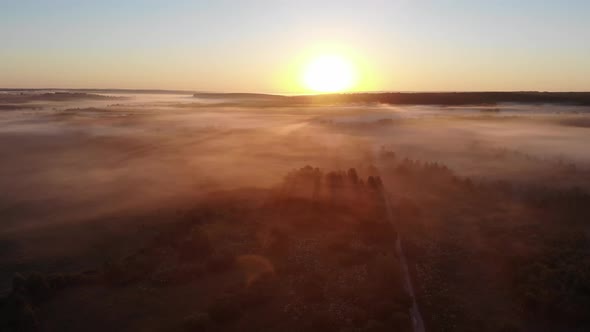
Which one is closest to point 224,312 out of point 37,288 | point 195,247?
point 195,247

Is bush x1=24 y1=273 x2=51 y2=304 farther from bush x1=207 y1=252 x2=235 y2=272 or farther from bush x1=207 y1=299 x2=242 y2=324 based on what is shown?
bush x1=207 y1=299 x2=242 y2=324

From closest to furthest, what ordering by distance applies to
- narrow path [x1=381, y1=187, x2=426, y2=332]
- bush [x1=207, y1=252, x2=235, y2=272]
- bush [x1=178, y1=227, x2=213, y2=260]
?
narrow path [x1=381, y1=187, x2=426, y2=332]
bush [x1=207, y1=252, x2=235, y2=272]
bush [x1=178, y1=227, x2=213, y2=260]

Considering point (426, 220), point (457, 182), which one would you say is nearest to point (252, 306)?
point (426, 220)

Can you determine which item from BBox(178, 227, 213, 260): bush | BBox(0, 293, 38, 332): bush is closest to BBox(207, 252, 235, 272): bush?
BBox(178, 227, 213, 260): bush

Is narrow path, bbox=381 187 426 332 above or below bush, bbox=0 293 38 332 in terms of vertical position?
above

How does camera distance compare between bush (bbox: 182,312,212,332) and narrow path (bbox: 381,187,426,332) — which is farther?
narrow path (bbox: 381,187,426,332)

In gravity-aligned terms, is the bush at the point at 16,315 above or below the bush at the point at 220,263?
below

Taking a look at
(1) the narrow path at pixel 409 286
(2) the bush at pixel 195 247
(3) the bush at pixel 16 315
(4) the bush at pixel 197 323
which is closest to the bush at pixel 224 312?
(4) the bush at pixel 197 323

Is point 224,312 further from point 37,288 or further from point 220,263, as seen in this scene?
point 37,288

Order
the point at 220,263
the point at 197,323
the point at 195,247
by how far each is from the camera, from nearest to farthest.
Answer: the point at 197,323
the point at 220,263
the point at 195,247

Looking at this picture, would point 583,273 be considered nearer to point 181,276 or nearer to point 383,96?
point 181,276

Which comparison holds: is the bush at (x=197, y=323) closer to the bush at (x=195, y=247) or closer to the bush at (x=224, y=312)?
the bush at (x=224, y=312)
